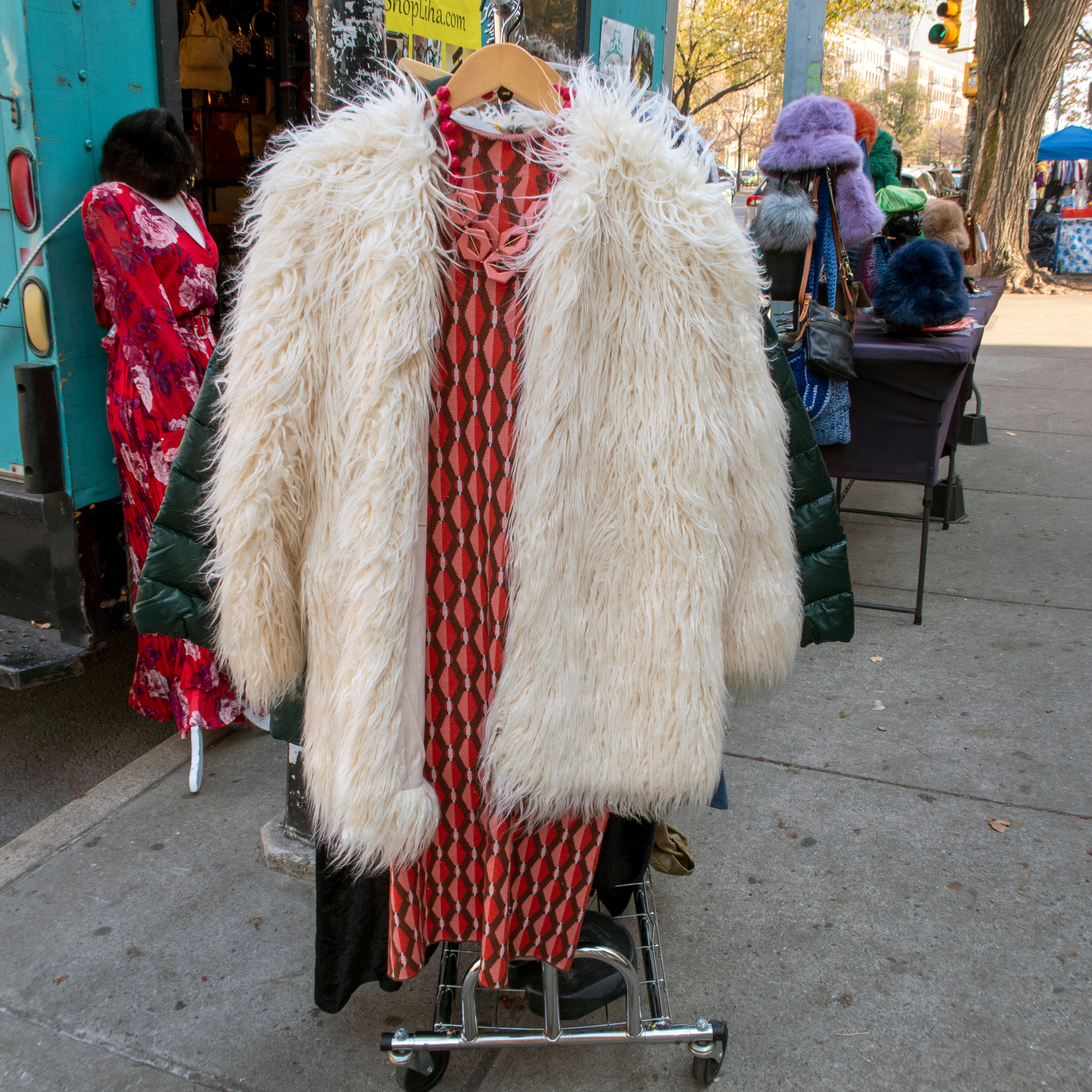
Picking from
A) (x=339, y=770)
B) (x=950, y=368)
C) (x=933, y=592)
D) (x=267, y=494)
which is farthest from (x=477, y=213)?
(x=933, y=592)

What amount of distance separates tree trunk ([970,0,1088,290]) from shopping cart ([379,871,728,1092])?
14.8 metres

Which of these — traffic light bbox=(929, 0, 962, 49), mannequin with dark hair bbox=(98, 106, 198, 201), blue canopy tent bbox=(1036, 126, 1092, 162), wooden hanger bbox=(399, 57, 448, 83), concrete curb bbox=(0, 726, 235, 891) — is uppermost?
traffic light bbox=(929, 0, 962, 49)

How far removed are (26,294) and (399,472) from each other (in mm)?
1996

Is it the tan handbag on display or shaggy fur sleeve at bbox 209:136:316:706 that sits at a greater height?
the tan handbag on display

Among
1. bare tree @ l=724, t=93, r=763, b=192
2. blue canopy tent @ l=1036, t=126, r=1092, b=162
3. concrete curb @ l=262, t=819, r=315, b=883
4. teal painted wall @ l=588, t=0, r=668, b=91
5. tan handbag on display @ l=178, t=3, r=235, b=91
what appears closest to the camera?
concrete curb @ l=262, t=819, r=315, b=883

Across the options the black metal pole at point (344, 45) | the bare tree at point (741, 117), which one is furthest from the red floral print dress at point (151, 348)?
the bare tree at point (741, 117)

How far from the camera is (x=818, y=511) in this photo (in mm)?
1811

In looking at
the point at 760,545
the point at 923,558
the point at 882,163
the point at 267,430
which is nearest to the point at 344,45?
the point at 267,430

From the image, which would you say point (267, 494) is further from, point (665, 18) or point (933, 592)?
point (665, 18)

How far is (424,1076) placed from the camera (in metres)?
1.98

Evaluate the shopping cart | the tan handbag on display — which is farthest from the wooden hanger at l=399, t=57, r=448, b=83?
the tan handbag on display

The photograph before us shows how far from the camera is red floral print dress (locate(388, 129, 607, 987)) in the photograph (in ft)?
5.00

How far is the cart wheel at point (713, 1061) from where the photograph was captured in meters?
1.95

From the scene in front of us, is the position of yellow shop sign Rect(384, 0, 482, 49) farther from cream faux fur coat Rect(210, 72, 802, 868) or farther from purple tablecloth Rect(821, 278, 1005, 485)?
purple tablecloth Rect(821, 278, 1005, 485)
